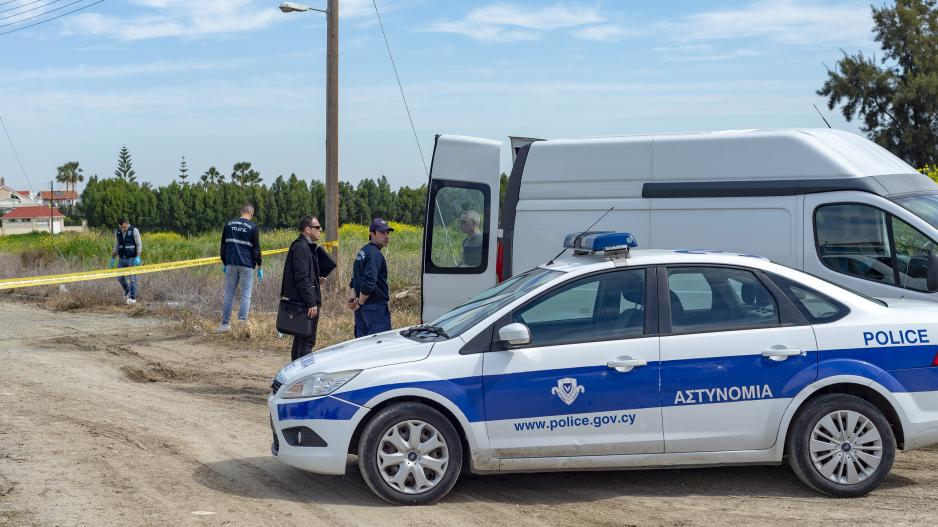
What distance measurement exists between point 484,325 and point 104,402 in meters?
5.14

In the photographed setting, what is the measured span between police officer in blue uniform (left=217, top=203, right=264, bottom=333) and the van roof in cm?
579

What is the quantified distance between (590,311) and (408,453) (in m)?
1.47

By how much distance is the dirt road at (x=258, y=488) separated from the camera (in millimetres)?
6098

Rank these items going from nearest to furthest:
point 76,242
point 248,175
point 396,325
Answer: point 396,325 < point 76,242 < point 248,175

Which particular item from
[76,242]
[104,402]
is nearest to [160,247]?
[76,242]

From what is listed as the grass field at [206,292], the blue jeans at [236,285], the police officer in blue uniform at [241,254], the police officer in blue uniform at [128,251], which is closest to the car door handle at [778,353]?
the grass field at [206,292]

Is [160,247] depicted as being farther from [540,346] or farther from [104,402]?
[540,346]

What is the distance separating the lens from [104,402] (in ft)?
32.8

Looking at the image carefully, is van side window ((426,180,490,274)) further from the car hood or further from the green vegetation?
the green vegetation

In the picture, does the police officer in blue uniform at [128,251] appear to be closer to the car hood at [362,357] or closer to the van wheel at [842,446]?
the car hood at [362,357]

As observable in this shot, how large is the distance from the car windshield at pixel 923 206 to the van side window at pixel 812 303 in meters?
2.11

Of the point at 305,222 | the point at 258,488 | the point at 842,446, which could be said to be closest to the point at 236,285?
the point at 305,222

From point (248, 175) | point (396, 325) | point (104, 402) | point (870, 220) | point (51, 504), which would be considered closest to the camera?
point (51, 504)

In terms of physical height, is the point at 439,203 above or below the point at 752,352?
above
